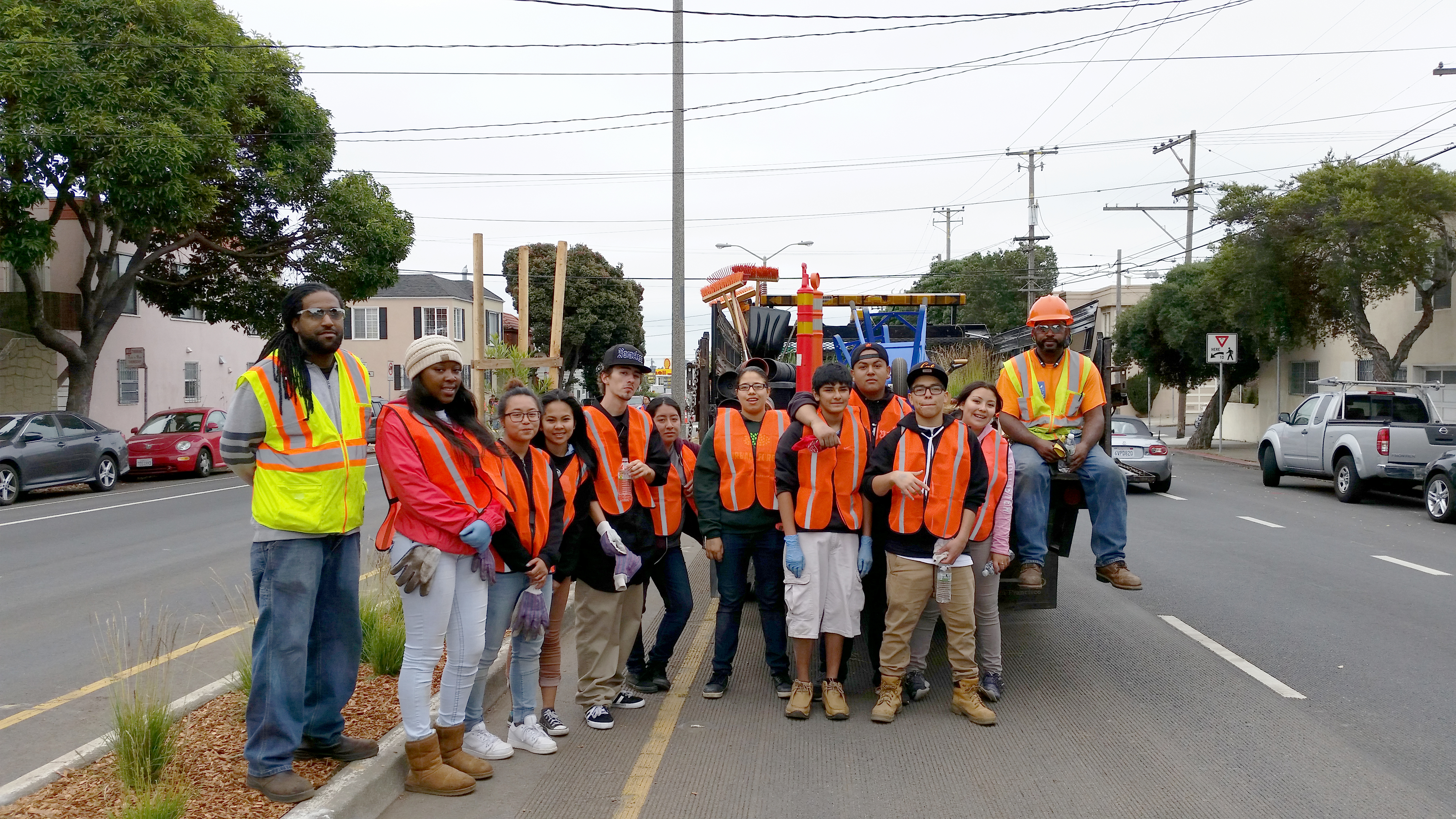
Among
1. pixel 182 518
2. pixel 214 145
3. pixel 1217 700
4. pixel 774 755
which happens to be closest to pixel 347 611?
pixel 774 755

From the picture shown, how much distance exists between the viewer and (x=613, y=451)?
5.71 metres

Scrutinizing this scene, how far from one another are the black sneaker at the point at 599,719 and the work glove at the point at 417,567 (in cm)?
154

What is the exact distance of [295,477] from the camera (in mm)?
4184

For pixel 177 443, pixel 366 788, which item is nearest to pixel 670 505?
pixel 366 788

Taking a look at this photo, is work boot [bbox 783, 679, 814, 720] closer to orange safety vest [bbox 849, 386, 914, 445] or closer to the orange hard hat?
orange safety vest [bbox 849, 386, 914, 445]

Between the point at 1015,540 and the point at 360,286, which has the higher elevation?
the point at 360,286

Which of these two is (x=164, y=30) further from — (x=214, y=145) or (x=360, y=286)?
(x=360, y=286)

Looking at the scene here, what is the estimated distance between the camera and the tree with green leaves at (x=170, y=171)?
1791cm

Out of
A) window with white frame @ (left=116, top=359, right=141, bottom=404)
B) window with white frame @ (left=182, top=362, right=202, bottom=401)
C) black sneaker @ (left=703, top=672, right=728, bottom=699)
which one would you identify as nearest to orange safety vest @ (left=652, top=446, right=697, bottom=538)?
black sneaker @ (left=703, top=672, right=728, bottom=699)

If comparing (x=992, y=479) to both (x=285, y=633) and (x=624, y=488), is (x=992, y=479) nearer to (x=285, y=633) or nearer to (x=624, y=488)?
(x=624, y=488)

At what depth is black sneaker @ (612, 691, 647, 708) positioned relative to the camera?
580 centimetres

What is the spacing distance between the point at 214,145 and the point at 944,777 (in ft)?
62.5

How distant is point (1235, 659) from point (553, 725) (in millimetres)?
4392

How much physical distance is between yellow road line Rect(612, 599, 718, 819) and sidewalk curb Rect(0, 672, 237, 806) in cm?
197
